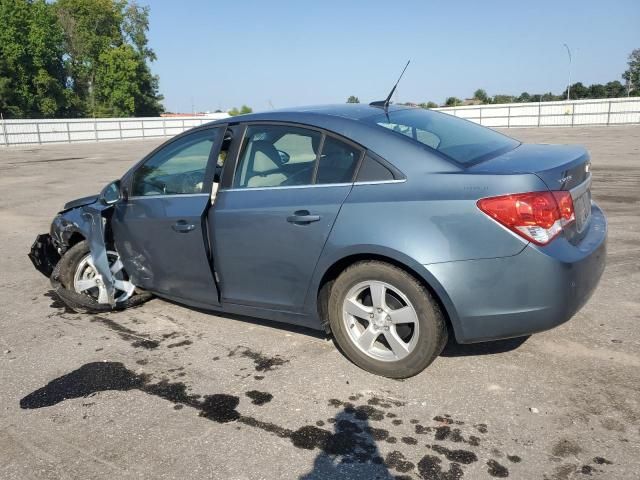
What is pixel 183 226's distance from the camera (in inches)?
155

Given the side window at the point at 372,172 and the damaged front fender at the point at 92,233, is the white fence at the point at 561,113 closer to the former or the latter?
the damaged front fender at the point at 92,233

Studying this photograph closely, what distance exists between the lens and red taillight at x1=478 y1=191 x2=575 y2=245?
2.81 m

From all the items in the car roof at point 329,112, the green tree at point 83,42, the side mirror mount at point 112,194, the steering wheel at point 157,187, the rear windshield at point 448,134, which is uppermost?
the green tree at point 83,42

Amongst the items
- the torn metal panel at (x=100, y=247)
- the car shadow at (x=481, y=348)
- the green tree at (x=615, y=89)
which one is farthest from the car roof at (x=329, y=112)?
the green tree at (x=615, y=89)

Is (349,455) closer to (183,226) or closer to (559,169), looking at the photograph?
(559,169)

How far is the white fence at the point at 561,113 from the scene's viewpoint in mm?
34062

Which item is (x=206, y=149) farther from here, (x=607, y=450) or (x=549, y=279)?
(x=607, y=450)

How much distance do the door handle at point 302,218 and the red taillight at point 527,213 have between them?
1.01 metres

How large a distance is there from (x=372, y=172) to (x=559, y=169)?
3.44ft

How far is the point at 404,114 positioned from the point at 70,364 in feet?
9.62

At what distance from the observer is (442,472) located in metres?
2.47

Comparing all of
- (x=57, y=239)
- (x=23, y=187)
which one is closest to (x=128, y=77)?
(x=23, y=187)

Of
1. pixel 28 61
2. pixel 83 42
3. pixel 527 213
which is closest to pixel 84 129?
pixel 28 61

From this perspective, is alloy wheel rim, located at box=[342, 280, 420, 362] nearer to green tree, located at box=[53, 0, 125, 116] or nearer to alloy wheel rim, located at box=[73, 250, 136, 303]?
alloy wheel rim, located at box=[73, 250, 136, 303]
